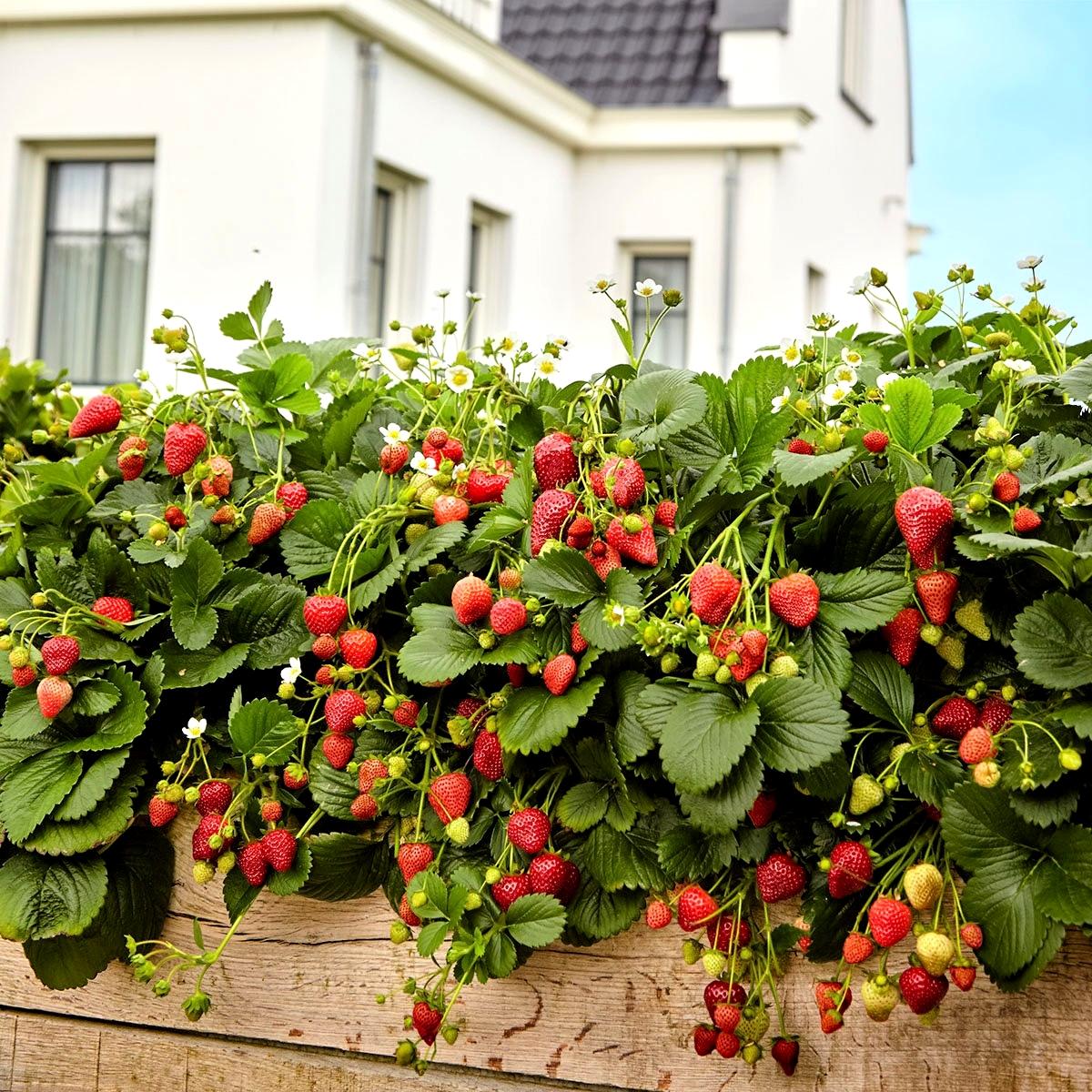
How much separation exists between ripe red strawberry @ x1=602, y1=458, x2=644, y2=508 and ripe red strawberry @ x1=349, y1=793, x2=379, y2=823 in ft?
1.02

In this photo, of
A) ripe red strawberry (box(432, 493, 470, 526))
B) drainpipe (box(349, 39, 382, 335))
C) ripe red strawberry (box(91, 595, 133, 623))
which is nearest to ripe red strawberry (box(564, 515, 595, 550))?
ripe red strawberry (box(432, 493, 470, 526))

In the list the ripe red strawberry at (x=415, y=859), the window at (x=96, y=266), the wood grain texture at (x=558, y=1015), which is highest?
the window at (x=96, y=266)

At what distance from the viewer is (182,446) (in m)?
1.22

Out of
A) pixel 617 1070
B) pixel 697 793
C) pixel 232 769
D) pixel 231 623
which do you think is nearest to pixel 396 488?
pixel 231 623

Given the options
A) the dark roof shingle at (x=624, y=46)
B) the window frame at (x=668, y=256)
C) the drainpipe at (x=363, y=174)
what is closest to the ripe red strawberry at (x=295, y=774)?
the drainpipe at (x=363, y=174)

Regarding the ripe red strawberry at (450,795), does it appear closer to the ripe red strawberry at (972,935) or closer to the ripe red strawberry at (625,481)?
the ripe red strawberry at (625,481)

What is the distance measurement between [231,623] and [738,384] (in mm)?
483

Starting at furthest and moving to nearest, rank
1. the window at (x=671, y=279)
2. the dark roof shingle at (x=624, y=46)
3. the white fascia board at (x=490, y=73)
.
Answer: the window at (x=671, y=279) < the dark roof shingle at (x=624, y=46) < the white fascia board at (x=490, y=73)

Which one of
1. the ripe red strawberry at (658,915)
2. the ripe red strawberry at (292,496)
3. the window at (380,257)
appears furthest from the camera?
the window at (380,257)

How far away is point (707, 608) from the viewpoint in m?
0.93

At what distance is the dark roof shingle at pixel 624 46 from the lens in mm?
7656

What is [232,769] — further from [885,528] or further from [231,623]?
[885,528]

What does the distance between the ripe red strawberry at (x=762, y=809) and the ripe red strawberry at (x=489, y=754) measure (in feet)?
0.66

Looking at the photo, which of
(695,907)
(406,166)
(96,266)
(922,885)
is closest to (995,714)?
(922,885)
